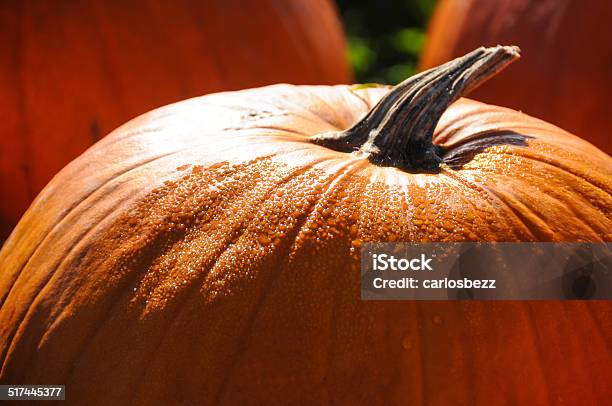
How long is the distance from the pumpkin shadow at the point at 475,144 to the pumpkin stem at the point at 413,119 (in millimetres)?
21

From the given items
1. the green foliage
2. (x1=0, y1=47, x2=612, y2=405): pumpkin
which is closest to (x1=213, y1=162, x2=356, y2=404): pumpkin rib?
(x1=0, y1=47, x2=612, y2=405): pumpkin

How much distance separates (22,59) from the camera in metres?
1.97

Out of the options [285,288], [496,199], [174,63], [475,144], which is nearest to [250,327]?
[285,288]

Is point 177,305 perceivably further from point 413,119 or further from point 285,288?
point 413,119

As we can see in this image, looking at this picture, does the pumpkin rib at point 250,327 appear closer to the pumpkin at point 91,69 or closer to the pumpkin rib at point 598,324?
the pumpkin rib at point 598,324

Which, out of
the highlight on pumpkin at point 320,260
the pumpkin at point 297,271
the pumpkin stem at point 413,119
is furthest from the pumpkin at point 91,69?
the pumpkin stem at point 413,119

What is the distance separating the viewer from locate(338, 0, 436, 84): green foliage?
3951 millimetres

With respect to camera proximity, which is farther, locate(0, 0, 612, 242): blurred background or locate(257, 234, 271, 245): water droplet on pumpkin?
locate(0, 0, 612, 242): blurred background

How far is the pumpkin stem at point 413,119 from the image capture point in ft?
4.22

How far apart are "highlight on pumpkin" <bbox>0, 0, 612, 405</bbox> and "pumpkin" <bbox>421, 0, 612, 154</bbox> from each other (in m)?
0.66

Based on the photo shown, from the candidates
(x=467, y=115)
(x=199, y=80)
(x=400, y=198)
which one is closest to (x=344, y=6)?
(x=199, y=80)

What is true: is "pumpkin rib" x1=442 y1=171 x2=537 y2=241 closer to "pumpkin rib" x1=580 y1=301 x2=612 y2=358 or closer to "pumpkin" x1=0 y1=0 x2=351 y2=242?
"pumpkin rib" x1=580 y1=301 x2=612 y2=358

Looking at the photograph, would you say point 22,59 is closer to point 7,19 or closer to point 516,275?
point 7,19

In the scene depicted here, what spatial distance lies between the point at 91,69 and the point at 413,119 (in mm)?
1000
